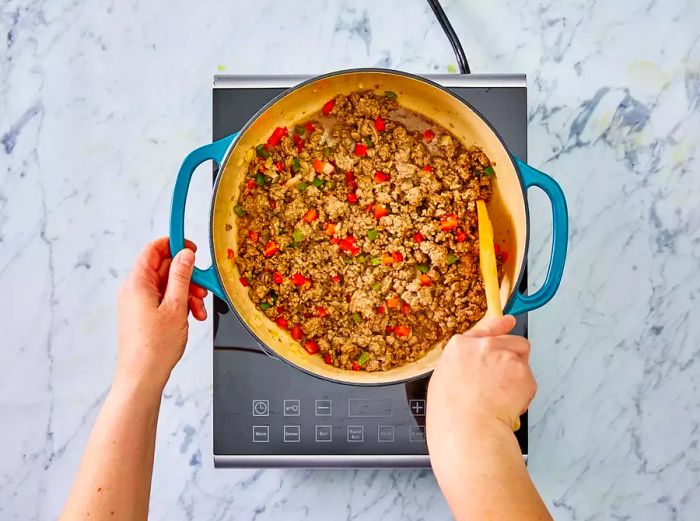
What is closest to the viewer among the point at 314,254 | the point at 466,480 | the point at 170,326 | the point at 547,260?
the point at 466,480

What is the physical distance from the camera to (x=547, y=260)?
1.20 meters

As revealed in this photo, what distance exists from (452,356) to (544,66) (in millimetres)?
610

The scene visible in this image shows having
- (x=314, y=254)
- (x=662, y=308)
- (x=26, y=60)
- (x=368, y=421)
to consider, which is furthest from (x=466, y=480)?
(x=26, y=60)

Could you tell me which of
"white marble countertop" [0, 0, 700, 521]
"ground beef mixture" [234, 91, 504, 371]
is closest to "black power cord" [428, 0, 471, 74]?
"white marble countertop" [0, 0, 700, 521]

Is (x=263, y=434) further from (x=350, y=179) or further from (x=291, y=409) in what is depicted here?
(x=350, y=179)

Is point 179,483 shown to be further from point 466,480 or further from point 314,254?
point 466,480

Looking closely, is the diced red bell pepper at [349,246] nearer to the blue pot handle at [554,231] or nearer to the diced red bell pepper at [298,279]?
the diced red bell pepper at [298,279]

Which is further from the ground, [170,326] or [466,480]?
[170,326]

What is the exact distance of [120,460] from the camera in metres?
0.88

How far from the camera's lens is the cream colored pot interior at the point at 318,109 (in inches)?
39.9

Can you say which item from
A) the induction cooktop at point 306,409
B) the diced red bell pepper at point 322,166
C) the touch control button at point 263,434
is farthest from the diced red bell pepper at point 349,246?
the touch control button at point 263,434

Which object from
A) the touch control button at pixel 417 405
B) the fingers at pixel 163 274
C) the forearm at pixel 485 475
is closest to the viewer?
the forearm at pixel 485 475

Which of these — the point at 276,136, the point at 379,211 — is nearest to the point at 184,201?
the point at 276,136

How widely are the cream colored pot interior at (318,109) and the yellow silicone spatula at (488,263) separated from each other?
0.03 m
